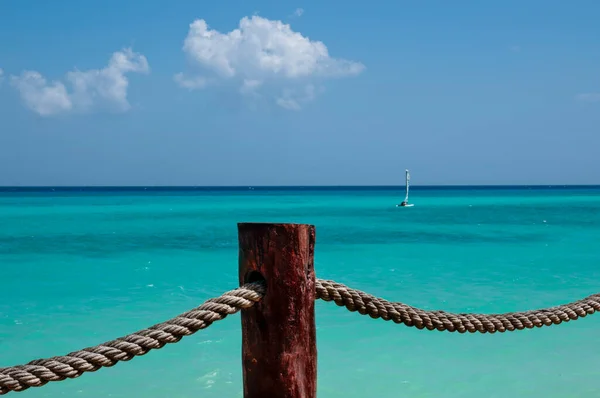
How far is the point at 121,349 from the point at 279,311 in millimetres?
537

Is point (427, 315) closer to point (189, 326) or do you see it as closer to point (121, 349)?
point (189, 326)

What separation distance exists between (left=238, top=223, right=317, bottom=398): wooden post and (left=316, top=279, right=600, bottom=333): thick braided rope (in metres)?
0.20

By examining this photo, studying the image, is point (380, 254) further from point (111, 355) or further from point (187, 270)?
point (111, 355)

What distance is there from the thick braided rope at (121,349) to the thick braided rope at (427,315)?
1.23 feet

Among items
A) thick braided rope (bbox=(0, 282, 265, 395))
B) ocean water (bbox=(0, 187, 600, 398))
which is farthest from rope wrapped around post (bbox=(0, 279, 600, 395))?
ocean water (bbox=(0, 187, 600, 398))

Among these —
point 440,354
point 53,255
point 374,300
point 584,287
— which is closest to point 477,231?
point 584,287

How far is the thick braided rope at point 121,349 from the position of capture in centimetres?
187

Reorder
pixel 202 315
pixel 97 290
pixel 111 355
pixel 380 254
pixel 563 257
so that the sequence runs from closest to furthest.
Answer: pixel 111 355, pixel 202 315, pixel 97 290, pixel 563 257, pixel 380 254

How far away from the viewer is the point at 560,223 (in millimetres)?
30641

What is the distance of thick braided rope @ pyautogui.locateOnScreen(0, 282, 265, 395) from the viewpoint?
6.13ft

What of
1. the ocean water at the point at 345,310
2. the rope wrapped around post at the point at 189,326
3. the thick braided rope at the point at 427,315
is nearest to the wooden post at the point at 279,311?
the rope wrapped around post at the point at 189,326

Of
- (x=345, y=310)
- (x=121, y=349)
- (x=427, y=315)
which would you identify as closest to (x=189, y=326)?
(x=121, y=349)

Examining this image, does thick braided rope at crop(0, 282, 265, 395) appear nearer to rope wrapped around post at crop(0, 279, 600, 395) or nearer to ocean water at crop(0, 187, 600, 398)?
rope wrapped around post at crop(0, 279, 600, 395)

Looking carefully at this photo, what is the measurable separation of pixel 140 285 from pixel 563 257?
11548mm
